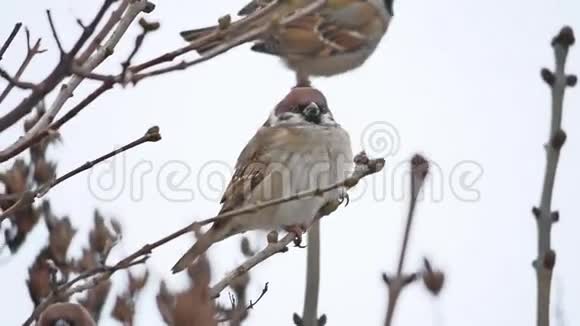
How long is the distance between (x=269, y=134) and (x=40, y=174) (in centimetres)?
237

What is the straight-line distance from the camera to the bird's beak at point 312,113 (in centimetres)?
541

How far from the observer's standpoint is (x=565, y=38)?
2.52 m

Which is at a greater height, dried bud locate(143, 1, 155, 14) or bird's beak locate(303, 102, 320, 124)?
bird's beak locate(303, 102, 320, 124)

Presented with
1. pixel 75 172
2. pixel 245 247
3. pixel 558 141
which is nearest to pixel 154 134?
pixel 75 172

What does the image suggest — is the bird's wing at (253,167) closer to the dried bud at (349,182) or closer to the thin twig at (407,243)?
the dried bud at (349,182)

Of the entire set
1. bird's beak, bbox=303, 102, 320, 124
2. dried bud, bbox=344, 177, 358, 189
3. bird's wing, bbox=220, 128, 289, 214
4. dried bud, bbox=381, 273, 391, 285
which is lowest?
dried bud, bbox=381, 273, 391, 285

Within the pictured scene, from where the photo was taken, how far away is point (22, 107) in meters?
2.03

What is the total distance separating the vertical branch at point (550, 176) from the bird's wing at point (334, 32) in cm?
249

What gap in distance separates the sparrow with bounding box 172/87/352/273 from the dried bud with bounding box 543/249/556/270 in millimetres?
2741

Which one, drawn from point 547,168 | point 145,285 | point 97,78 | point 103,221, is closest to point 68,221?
point 103,221

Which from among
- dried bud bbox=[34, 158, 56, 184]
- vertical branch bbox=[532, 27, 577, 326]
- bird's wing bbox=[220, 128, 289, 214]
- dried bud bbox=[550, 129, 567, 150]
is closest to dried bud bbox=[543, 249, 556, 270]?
vertical branch bbox=[532, 27, 577, 326]

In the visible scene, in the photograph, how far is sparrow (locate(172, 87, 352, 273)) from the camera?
517 centimetres

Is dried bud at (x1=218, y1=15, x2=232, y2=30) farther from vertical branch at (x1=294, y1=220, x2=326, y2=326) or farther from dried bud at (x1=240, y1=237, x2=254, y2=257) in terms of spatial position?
dried bud at (x1=240, y1=237, x2=254, y2=257)

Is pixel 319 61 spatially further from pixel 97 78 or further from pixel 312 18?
pixel 97 78
